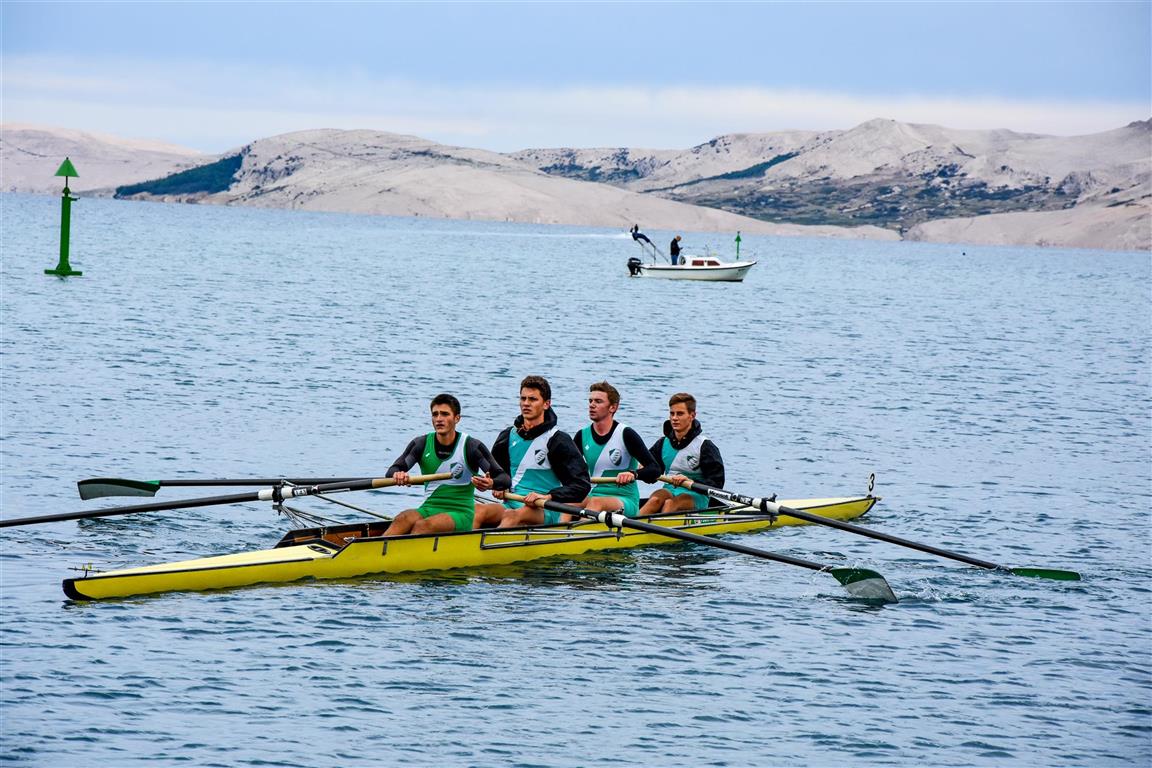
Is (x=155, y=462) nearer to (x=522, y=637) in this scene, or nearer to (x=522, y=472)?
(x=522, y=472)

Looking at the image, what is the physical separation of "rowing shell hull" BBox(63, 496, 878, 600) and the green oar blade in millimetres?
4185

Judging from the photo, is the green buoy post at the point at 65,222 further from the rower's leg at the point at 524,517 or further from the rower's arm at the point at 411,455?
the rower's arm at the point at 411,455

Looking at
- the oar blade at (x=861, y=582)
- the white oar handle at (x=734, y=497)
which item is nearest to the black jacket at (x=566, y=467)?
the white oar handle at (x=734, y=497)

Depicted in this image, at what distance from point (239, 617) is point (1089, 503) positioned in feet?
52.2

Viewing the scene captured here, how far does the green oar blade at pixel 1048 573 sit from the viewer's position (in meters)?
19.5

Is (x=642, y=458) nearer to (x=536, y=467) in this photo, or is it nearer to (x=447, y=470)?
(x=536, y=467)

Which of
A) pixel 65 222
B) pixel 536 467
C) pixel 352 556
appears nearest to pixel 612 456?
pixel 536 467

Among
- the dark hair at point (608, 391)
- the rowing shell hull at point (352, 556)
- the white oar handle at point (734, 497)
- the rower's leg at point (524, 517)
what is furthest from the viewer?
the white oar handle at point (734, 497)

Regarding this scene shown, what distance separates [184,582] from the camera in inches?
656

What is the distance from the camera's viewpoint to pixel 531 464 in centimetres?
1880

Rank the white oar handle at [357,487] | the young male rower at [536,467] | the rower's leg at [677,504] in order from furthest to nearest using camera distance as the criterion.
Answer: the rower's leg at [677,504] < the young male rower at [536,467] < the white oar handle at [357,487]

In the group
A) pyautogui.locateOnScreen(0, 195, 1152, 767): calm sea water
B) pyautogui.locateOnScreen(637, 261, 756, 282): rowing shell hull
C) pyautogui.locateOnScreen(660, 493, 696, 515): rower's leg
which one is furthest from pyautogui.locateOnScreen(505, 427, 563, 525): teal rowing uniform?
pyautogui.locateOnScreen(637, 261, 756, 282): rowing shell hull

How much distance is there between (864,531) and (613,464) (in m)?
3.36

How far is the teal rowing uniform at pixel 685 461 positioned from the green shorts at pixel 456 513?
3360 millimetres
